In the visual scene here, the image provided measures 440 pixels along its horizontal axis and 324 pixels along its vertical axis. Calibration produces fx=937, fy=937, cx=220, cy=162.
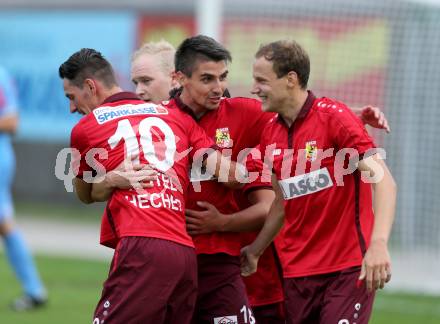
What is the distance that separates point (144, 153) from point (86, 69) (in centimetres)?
63

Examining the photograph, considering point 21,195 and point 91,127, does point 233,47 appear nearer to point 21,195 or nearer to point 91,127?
point 91,127

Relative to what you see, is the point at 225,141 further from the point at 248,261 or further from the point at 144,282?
the point at 144,282

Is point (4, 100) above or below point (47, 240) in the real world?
above

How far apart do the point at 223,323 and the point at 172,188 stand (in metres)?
0.91

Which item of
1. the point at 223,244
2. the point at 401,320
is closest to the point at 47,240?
the point at 401,320

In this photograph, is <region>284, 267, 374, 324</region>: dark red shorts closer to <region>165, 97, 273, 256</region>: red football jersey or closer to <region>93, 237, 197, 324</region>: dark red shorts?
<region>165, 97, 273, 256</region>: red football jersey

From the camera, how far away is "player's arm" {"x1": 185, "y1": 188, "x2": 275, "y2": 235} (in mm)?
5383

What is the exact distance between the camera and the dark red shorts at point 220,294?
213 inches

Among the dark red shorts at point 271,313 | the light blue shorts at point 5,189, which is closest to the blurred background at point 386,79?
the light blue shorts at point 5,189

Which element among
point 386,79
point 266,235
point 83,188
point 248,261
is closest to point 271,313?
point 248,261

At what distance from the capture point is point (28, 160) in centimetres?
2111

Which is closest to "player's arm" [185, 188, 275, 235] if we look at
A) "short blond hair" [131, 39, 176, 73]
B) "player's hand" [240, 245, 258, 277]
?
"player's hand" [240, 245, 258, 277]

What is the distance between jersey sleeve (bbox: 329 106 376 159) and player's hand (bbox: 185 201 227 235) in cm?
81

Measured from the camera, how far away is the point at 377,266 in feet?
14.7
